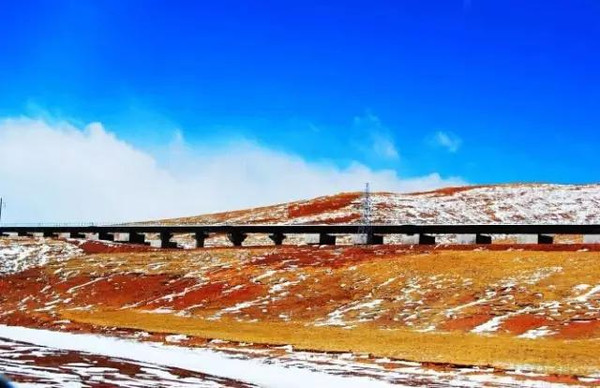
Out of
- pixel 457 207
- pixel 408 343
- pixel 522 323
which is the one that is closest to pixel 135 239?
pixel 457 207

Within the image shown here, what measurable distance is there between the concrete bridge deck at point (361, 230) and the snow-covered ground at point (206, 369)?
172 ft

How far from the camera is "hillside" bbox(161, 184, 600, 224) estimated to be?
5369 inches

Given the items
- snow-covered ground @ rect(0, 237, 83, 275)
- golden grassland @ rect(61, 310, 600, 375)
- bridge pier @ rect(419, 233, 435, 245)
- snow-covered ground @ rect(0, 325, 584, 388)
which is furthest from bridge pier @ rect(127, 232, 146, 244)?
snow-covered ground @ rect(0, 325, 584, 388)

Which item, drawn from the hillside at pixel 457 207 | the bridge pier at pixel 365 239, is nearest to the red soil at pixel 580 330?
the bridge pier at pixel 365 239

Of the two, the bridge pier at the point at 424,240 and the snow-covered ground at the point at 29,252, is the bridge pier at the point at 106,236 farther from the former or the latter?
the bridge pier at the point at 424,240

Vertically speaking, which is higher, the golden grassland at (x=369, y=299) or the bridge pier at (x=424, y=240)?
the bridge pier at (x=424, y=240)

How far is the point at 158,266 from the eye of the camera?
74.4m

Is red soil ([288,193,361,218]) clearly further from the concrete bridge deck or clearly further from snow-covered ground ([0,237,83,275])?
snow-covered ground ([0,237,83,275])

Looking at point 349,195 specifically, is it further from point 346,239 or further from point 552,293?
point 552,293

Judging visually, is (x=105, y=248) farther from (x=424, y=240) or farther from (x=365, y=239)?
(x=424, y=240)

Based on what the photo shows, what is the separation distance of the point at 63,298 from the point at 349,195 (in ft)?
339

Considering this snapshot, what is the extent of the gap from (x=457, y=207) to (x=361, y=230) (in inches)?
2415

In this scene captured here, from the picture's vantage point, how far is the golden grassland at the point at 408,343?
2958cm

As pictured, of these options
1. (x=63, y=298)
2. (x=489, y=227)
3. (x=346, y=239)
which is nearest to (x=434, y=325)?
(x=63, y=298)
